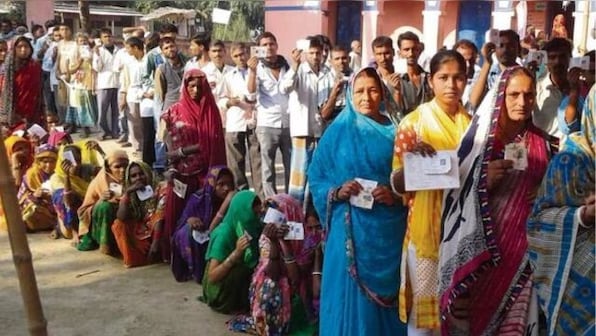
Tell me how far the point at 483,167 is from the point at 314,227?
5.25 ft

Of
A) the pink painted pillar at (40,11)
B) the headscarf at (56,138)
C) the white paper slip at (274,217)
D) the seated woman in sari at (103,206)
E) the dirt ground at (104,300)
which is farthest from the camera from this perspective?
the pink painted pillar at (40,11)

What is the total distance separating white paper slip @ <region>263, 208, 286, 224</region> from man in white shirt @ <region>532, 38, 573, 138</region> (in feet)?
6.87

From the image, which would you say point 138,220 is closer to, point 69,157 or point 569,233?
point 69,157

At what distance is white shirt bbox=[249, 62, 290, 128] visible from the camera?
21.4 feet

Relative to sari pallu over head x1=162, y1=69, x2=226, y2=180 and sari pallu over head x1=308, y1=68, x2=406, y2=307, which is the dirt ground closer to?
sari pallu over head x1=162, y1=69, x2=226, y2=180

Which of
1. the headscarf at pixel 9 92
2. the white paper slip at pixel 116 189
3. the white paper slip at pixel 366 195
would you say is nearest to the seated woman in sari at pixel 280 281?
the white paper slip at pixel 366 195

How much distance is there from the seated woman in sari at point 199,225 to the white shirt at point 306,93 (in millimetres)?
1415

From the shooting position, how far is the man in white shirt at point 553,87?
5.00 meters

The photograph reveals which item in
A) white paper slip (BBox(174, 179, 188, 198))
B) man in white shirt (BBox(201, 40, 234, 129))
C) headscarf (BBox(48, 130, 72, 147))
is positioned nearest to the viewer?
white paper slip (BBox(174, 179, 188, 198))

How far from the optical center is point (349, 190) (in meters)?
3.22

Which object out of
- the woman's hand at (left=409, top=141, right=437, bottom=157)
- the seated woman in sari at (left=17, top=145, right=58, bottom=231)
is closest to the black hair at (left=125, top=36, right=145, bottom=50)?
the seated woman in sari at (left=17, top=145, right=58, bottom=231)

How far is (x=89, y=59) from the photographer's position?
10.8m

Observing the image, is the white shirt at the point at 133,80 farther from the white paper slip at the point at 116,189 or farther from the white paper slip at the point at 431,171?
the white paper slip at the point at 431,171

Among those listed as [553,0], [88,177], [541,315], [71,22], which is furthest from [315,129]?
[71,22]
